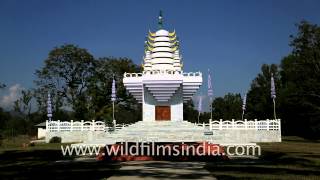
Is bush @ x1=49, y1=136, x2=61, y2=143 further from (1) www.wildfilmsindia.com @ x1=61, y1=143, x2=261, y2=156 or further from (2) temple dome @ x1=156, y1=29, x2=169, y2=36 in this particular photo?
(1) www.wildfilmsindia.com @ x1=61, y1=143, x2=261, y2=156

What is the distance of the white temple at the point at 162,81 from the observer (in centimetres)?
4419

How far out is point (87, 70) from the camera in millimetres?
65688

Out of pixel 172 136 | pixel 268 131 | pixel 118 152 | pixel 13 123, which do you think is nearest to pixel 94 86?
pixel 13 123

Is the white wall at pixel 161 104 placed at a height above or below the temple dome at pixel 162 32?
below

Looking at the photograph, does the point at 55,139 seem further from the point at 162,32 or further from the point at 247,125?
the point at 247,125

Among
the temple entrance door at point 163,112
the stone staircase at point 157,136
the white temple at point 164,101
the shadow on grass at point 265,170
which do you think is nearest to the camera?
the shadow on grass at point 265,170

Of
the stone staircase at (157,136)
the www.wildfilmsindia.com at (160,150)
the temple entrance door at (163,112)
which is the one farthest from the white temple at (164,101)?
the www.wildfilmsindia.com at (160,150)

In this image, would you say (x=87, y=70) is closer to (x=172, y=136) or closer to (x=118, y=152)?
(x=172, y=136)

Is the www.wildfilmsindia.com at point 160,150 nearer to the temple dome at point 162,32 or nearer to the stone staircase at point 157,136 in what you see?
the stone staircase at point 157,136

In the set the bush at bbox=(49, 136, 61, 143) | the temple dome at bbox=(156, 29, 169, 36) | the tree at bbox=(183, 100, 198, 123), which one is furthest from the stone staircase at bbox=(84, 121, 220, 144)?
the tree at bbox=(183, 100, 198, 123)

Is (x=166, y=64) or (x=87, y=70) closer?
(x=166, y=64)

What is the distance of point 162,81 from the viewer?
4369 centimetres

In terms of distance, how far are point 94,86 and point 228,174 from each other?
49801mm

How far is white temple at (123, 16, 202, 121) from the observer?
4419 centimetres
